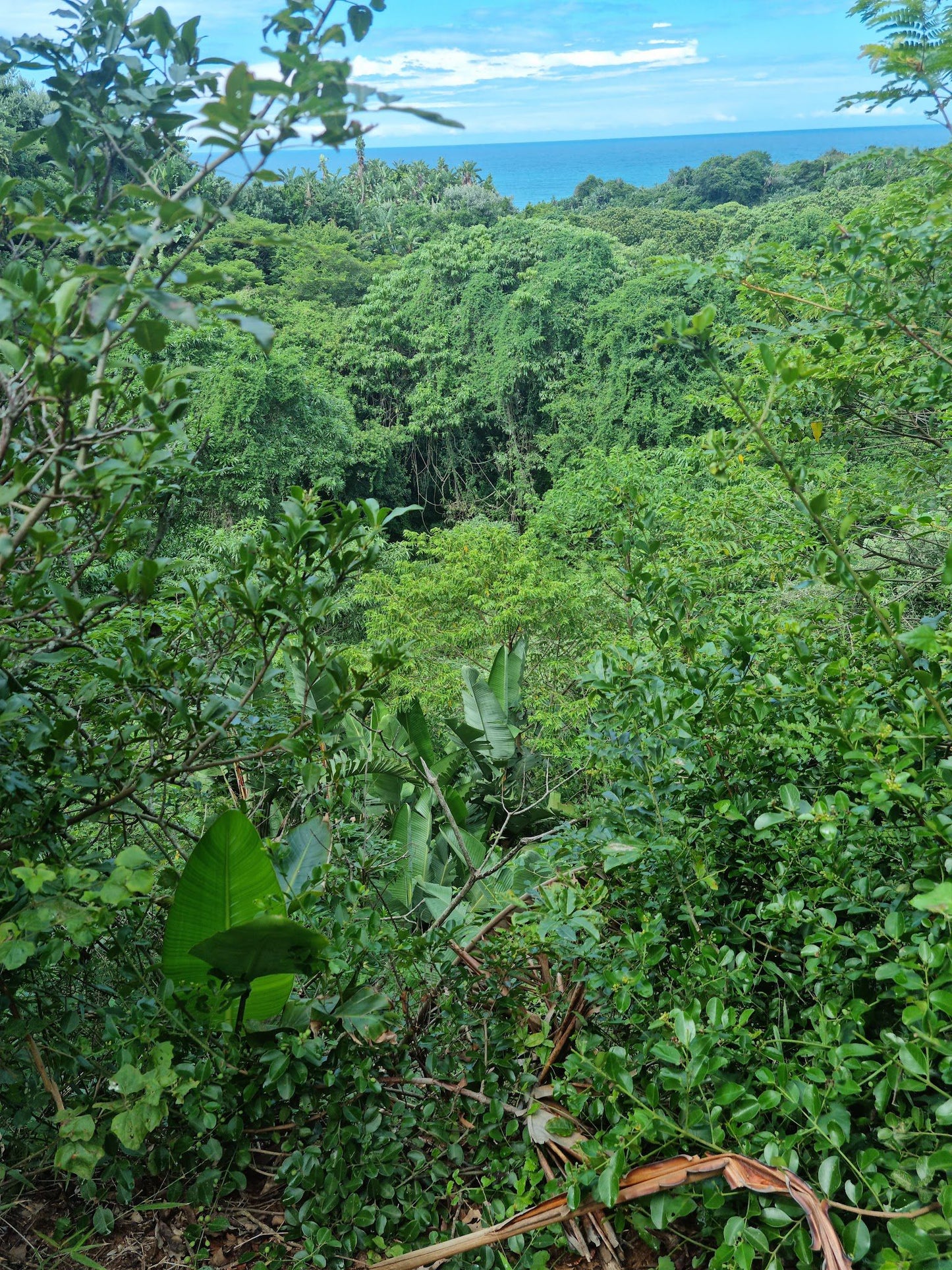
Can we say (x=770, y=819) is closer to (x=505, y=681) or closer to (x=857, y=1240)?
(x=857, y=1240)

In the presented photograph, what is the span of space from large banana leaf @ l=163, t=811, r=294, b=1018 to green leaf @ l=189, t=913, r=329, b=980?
0.16 feet

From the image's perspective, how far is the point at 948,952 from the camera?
0.85 metres

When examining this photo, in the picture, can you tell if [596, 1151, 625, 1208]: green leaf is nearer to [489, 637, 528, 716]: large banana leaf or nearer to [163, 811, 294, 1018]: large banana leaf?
[163, 811, 294, 1018]: large banana leaf

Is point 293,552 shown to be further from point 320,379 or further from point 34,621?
point 320,379

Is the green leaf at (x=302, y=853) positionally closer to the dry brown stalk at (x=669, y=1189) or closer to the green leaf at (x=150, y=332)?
the dry brown stalk at (x=669, y=1189)

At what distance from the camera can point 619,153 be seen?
9725cm

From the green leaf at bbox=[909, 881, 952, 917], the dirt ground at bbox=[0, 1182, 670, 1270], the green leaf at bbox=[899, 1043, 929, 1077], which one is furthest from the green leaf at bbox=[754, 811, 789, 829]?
the dirt ground at bbox=[0, 1182, 670, 1270]

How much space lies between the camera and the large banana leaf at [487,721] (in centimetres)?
533

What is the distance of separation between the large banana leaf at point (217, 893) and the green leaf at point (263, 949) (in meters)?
0.05

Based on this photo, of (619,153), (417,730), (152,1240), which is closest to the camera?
(152,1240)

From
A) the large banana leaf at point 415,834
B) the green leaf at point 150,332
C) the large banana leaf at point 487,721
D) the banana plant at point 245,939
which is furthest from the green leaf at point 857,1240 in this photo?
the large banana leaf at point 487,721

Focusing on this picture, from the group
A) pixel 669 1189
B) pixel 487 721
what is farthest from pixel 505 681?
pixel 669 1189

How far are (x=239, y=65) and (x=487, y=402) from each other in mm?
17112

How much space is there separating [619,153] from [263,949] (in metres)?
111
